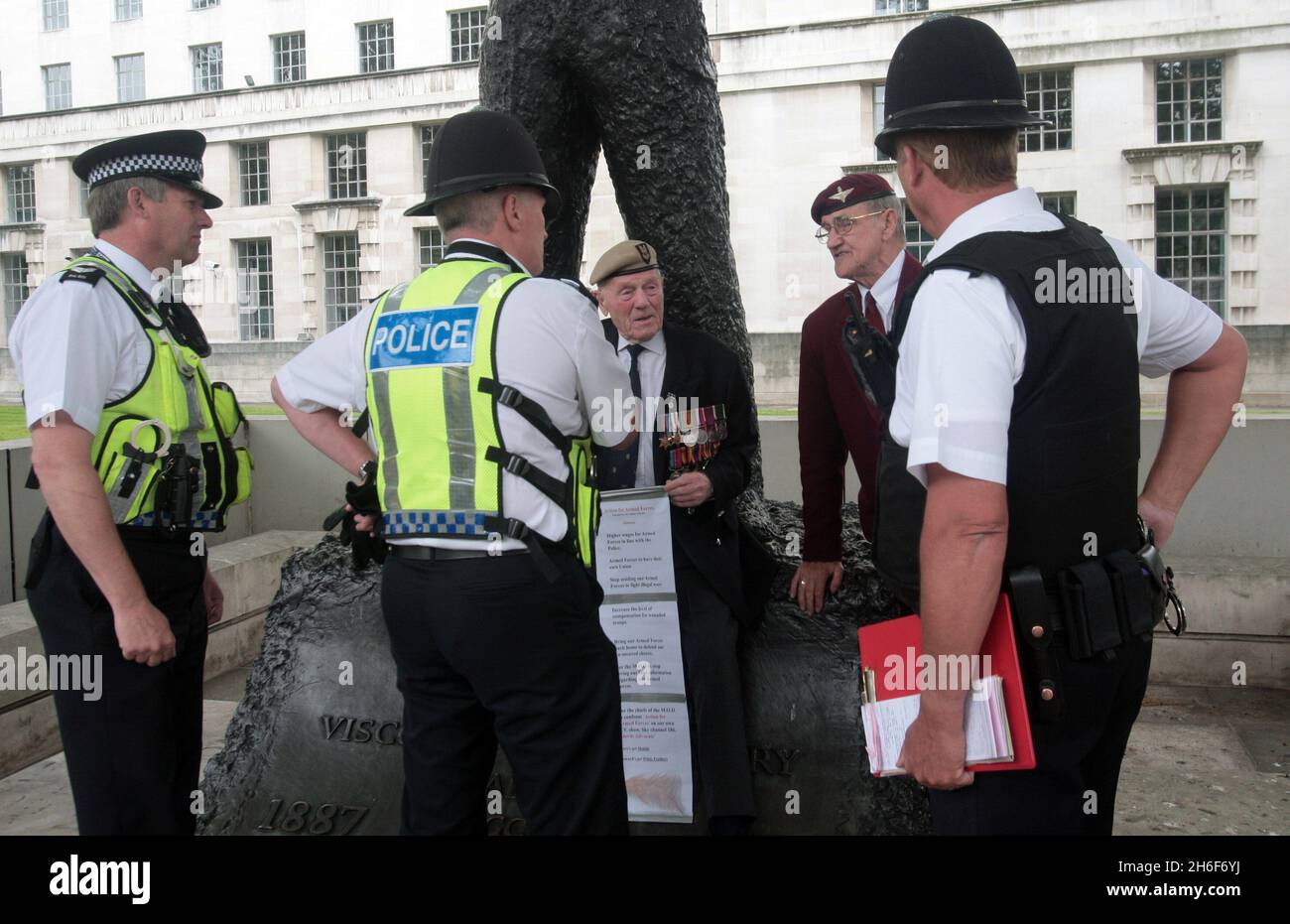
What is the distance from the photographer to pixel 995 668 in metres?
1.76

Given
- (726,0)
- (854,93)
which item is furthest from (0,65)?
(854,93)

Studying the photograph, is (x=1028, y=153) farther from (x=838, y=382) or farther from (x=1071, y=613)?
(x=1071, y=613)

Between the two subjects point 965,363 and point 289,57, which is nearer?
point 965,363

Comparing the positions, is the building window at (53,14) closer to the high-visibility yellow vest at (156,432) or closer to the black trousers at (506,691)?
the high-visibility yellow vest at (156,432)

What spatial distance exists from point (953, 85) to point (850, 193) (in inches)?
61.0

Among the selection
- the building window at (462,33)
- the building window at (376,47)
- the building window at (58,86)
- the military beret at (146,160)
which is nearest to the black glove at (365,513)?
the military beret at (146,160)

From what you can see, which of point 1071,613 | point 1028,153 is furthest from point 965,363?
point 1028,153

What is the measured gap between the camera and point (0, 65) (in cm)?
3472

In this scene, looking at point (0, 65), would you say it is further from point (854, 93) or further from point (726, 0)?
point (854, 93)

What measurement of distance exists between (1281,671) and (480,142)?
4.62m

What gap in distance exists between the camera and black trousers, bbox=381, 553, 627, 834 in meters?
2.15

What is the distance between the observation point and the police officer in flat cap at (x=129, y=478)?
96.2 inches

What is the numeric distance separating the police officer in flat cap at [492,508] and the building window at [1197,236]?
22564mm

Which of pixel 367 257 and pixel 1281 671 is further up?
pixel 367 257
